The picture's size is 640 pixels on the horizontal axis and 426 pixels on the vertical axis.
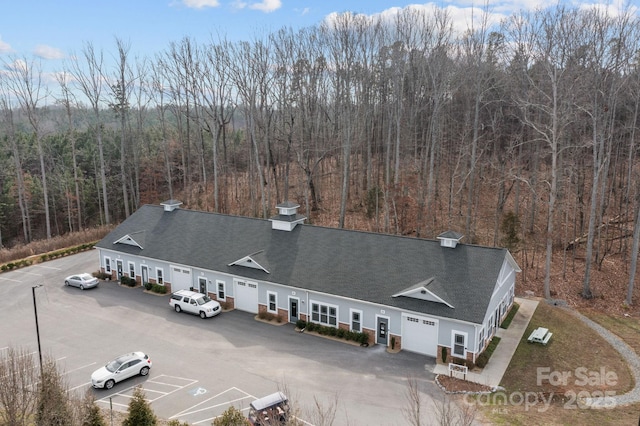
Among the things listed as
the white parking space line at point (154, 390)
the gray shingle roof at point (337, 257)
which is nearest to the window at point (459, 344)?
the gray shingle roof at point (337, 257)

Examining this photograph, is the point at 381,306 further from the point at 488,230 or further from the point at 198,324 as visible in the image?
the point at 488,230

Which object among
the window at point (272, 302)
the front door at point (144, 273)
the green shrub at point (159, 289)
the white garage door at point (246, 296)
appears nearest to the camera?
the window at point (272, 302)

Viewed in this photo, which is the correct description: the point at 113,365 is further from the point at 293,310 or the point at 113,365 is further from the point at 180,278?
the point at 180,278

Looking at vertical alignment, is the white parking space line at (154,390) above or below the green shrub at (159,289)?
below

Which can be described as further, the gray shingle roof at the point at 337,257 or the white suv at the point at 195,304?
the white suv at the point at 195,304

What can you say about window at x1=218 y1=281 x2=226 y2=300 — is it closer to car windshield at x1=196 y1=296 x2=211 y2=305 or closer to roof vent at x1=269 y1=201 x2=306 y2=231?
car windshield at x1=196 y1=296 x2=211 y2=305

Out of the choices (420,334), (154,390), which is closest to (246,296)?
(154,390)

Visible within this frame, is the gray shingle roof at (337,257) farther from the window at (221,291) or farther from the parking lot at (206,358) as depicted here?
the parking lot at (206,358)
